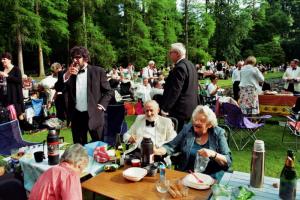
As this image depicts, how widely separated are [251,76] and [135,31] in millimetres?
22588

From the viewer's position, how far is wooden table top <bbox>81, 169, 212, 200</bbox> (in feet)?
6.98

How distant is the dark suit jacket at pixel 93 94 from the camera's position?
397 cm

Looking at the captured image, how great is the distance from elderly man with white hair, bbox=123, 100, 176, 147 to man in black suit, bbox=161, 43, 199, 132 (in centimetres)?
24

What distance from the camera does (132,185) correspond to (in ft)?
7.61

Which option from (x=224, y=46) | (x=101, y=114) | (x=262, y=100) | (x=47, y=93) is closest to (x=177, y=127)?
(x=101, y=114)

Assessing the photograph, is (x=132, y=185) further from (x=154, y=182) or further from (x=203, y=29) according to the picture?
(x=203, y=29)

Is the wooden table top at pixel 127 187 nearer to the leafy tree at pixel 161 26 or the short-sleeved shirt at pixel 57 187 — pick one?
the short-sleeved shirt at pixel 57 187

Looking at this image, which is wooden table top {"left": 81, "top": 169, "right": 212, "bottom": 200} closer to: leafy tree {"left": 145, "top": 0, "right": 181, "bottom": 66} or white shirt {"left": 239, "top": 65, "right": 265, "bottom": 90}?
white shirt {"left": 239, "top": 65, "right": 265, "bottom": 90}

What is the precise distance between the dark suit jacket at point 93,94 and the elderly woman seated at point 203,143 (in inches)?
50.8

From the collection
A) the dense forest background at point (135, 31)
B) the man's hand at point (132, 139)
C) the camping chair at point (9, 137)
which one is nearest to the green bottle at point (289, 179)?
the man's hand at point (132, 139)

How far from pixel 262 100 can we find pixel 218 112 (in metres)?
1.59

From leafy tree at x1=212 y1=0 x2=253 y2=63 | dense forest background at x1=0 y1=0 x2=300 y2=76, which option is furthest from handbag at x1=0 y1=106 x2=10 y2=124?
leafy tree at x1=212 y1=0 x2=253 y2=63

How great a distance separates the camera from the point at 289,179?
6.55ft

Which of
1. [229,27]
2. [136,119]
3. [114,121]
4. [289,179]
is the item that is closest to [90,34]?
[229,27]
